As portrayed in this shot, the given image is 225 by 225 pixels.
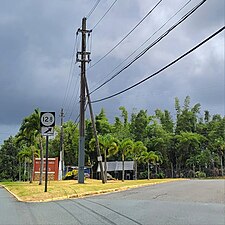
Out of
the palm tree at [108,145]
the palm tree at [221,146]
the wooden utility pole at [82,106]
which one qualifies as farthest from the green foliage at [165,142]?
the wooden utility pole at [82,106]

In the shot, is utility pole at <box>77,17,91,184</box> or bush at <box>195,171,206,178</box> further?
bush at <box>195,171,206,178</box>

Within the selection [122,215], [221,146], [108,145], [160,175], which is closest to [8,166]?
[160,175]

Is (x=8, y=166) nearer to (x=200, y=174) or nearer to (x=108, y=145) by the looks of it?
(x=200, y=174)

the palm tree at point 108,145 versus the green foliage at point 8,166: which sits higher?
the palm tree at point 108,145

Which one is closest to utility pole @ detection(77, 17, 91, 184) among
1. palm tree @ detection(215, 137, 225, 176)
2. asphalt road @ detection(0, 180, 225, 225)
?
asphalt road @ detection(0, 180, 225, 225)

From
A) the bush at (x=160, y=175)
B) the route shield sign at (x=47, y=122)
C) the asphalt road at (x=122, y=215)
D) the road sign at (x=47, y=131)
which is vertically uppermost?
the route shield sign at (x=47, y=122)

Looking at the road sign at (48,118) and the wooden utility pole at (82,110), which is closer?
the road sign at (48,118)

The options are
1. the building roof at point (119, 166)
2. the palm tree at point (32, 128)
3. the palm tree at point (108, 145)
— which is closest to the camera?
the palm tree at point (32, 128)

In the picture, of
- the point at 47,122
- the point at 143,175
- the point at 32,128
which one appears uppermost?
the point at 32,128

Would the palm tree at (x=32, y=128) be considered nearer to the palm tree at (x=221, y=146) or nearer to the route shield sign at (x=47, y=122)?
the route shield sign at (x=47, y=122)

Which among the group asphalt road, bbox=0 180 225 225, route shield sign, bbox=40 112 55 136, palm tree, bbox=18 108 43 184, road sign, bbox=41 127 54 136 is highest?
palm tree, bbox=18 108 43 184

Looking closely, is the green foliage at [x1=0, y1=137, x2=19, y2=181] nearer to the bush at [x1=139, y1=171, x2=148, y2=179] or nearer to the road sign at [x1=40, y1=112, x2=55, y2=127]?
the bush at [x1=139, y1=171, x2=148, y2=179]

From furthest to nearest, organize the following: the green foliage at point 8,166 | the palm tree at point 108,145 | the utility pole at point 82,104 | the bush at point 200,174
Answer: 1. the green foliage at point 8,166
2. the bush at point 200,174
3. the palm tree at point 108,145
4. the utility pole at point 82,104

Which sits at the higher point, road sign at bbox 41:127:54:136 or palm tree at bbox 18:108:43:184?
palm tree at bbox 18:108:43:184
